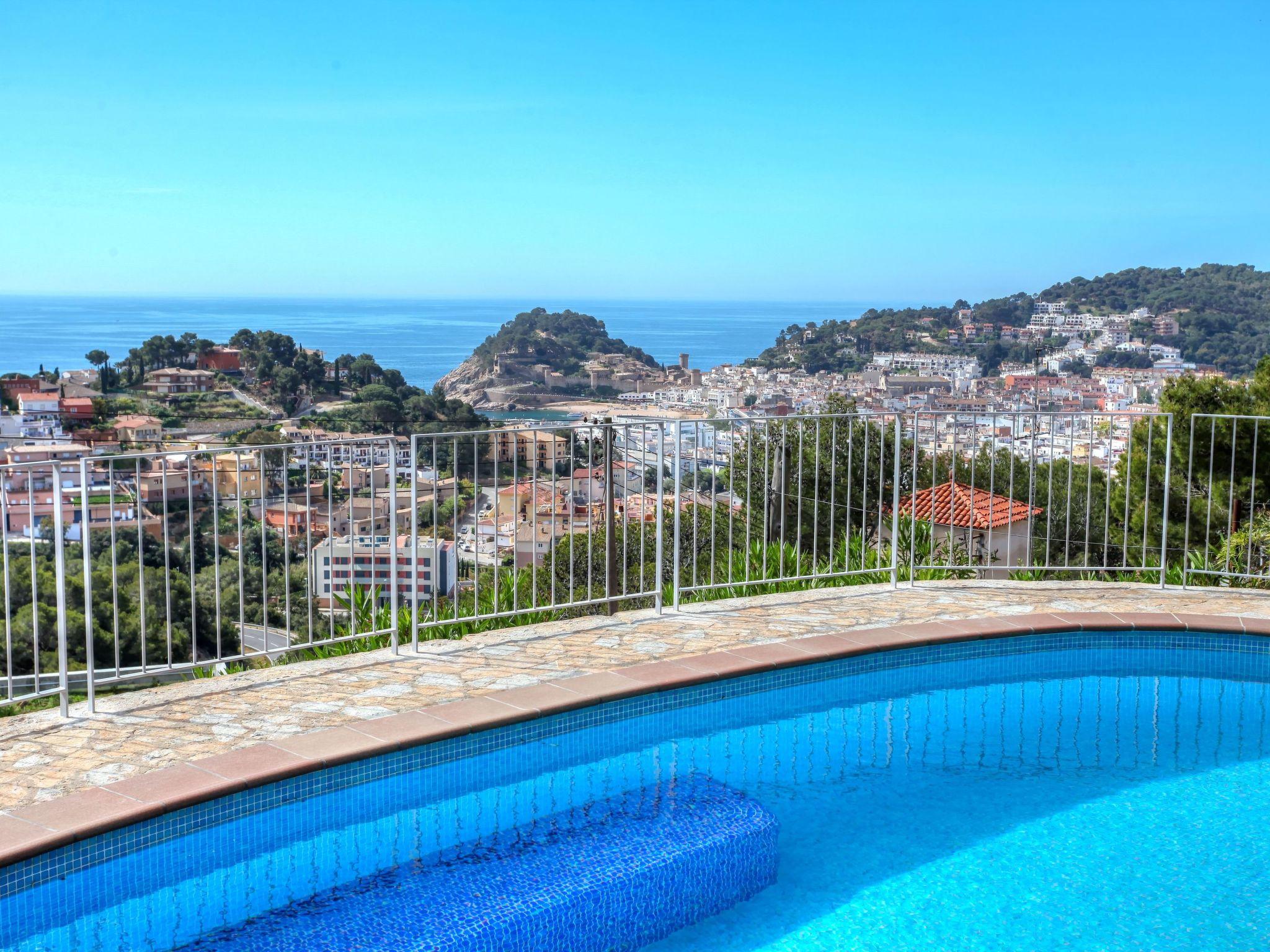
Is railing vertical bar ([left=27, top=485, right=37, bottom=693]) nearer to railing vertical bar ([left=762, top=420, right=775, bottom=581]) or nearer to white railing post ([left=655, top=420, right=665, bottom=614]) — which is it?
white railing post ([left=655, top=420, right=665, bottom=614])

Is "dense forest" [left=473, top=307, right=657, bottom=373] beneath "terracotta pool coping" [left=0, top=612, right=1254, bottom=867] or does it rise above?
above

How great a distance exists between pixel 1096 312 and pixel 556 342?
26654mm

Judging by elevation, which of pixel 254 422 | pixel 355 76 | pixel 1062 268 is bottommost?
pixel 254 422

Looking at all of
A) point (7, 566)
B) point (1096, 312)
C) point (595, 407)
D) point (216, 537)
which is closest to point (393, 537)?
point (216, 537)

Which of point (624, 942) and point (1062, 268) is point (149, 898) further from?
point (1062, 268)

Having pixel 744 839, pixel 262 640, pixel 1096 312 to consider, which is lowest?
pixel 744 839

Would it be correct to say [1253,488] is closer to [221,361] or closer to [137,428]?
[137,428]

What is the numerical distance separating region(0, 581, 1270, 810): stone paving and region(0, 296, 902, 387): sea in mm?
45842

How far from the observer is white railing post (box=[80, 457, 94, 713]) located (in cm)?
→ 442

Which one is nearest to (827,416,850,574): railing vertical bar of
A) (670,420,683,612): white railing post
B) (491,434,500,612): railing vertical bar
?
(670,420,683,612): white railing post

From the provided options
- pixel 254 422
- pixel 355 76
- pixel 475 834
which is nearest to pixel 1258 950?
pixel 475 834

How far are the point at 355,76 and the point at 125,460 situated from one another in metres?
75.2

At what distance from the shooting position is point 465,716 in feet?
15.4

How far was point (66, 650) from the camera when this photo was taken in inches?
180
